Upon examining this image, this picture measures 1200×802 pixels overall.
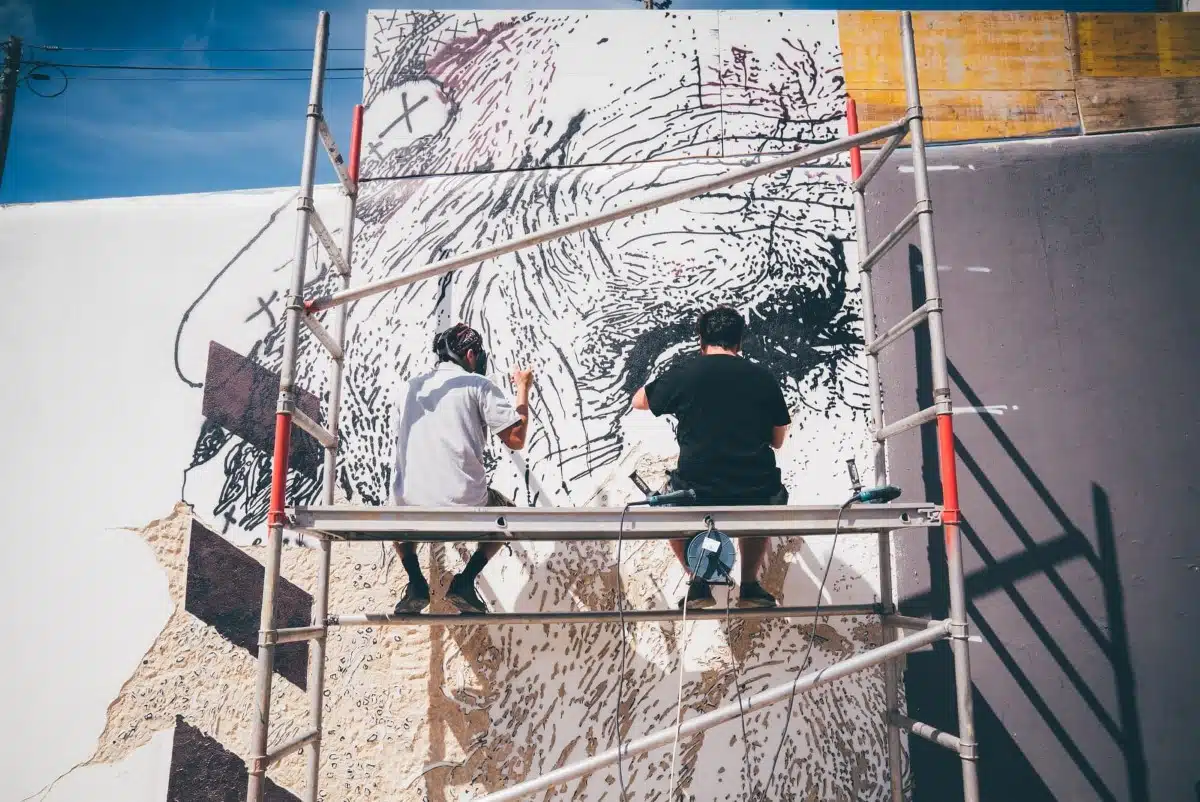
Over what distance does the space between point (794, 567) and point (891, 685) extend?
2.01 feet

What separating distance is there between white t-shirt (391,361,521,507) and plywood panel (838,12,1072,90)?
2.68 metres

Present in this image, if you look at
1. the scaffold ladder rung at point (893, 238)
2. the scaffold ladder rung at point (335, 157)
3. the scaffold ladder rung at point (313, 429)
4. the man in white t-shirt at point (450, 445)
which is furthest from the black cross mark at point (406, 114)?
the scaffold ladder rung at point (893, 238)

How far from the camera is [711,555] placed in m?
2.43

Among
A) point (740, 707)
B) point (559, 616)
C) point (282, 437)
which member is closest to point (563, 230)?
point (282, 437)

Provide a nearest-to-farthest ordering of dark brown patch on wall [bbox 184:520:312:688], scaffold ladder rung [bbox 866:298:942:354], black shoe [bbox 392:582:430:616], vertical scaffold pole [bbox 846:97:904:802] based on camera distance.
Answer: scaffold ladder rung [bbox 866:298:942:354] → black shoe [bbox 392:582:430:616] → vertical scaffold pole [bbox 846:97:904:802] → dark brown patch on wall [bbox 184:520:312:688]

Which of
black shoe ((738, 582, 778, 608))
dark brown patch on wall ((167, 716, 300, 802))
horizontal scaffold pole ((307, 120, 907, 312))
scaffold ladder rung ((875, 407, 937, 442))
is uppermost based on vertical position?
horizontal scaffold pole ((307, 120, 907, 312))

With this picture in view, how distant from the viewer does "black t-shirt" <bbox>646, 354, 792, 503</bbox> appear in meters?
2.78

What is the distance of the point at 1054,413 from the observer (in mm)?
3475

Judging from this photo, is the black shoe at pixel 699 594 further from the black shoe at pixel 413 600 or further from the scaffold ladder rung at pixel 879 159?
the scaffold ladder rung at pixel 879 159

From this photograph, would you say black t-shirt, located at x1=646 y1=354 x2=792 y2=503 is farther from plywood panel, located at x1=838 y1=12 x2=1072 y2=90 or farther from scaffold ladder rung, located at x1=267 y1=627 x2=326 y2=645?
plywood panel, located at x1=838 y1=12 x2=1072 y2=90

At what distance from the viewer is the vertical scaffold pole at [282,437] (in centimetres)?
239

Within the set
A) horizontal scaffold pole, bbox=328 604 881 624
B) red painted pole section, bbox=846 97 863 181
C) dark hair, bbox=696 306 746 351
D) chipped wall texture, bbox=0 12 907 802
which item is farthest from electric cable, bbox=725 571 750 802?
red painted pole section, bbox=846 97 863 181

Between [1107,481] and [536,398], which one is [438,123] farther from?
[1107,481]

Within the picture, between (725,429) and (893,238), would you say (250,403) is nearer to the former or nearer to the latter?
(725,429)
